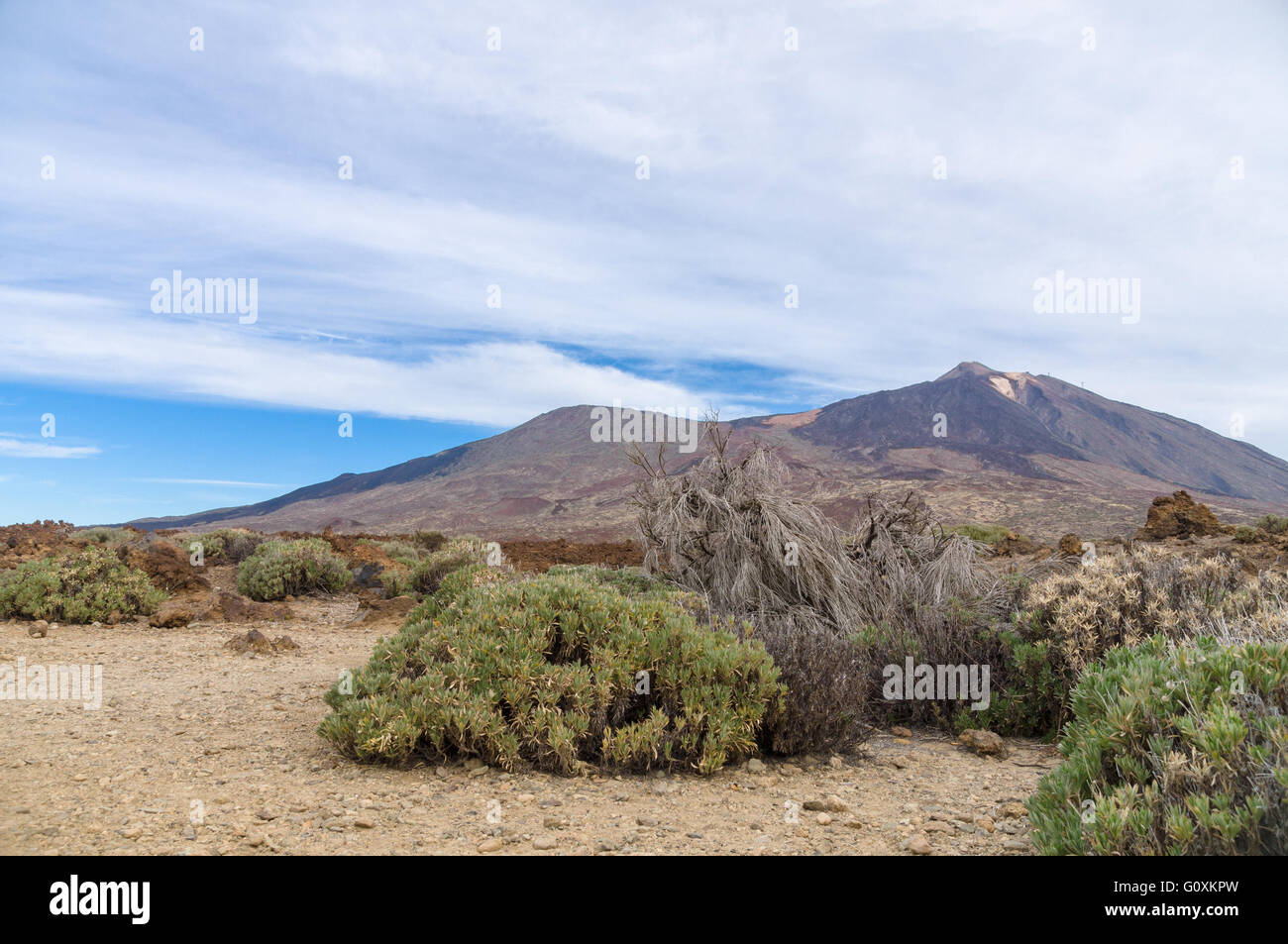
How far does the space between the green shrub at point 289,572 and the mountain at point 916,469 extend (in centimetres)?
1709

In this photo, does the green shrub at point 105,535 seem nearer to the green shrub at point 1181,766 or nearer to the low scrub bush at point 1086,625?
the low scrub bush at point 1086,625

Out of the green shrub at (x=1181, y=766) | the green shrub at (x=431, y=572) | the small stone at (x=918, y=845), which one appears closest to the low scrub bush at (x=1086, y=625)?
the green shrub at (x=1181, y=766)

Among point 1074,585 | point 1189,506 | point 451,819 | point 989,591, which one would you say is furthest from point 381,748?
point 1189,506

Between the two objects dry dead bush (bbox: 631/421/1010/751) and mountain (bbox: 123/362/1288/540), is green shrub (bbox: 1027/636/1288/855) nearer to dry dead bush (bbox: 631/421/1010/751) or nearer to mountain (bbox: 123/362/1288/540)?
dry dead bush (bbox: 631/421/1010/751)

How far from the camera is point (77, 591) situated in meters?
9.30

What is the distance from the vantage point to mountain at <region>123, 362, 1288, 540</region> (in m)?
32.9

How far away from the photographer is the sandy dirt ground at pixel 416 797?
127 inches

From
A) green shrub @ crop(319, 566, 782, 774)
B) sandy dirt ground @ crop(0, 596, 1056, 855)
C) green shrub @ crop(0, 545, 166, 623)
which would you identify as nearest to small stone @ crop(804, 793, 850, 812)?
sandy dirt ground @ crop(0, 596, 1056, 855)

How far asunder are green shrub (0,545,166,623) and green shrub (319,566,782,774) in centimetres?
623

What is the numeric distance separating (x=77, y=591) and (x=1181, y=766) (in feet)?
36.0

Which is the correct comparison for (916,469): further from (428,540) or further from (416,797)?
(416,797)

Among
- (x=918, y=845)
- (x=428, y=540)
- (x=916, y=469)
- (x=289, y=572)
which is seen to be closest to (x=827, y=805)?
(x=918, y=845)

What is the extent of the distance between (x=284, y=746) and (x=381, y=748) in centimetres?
98
